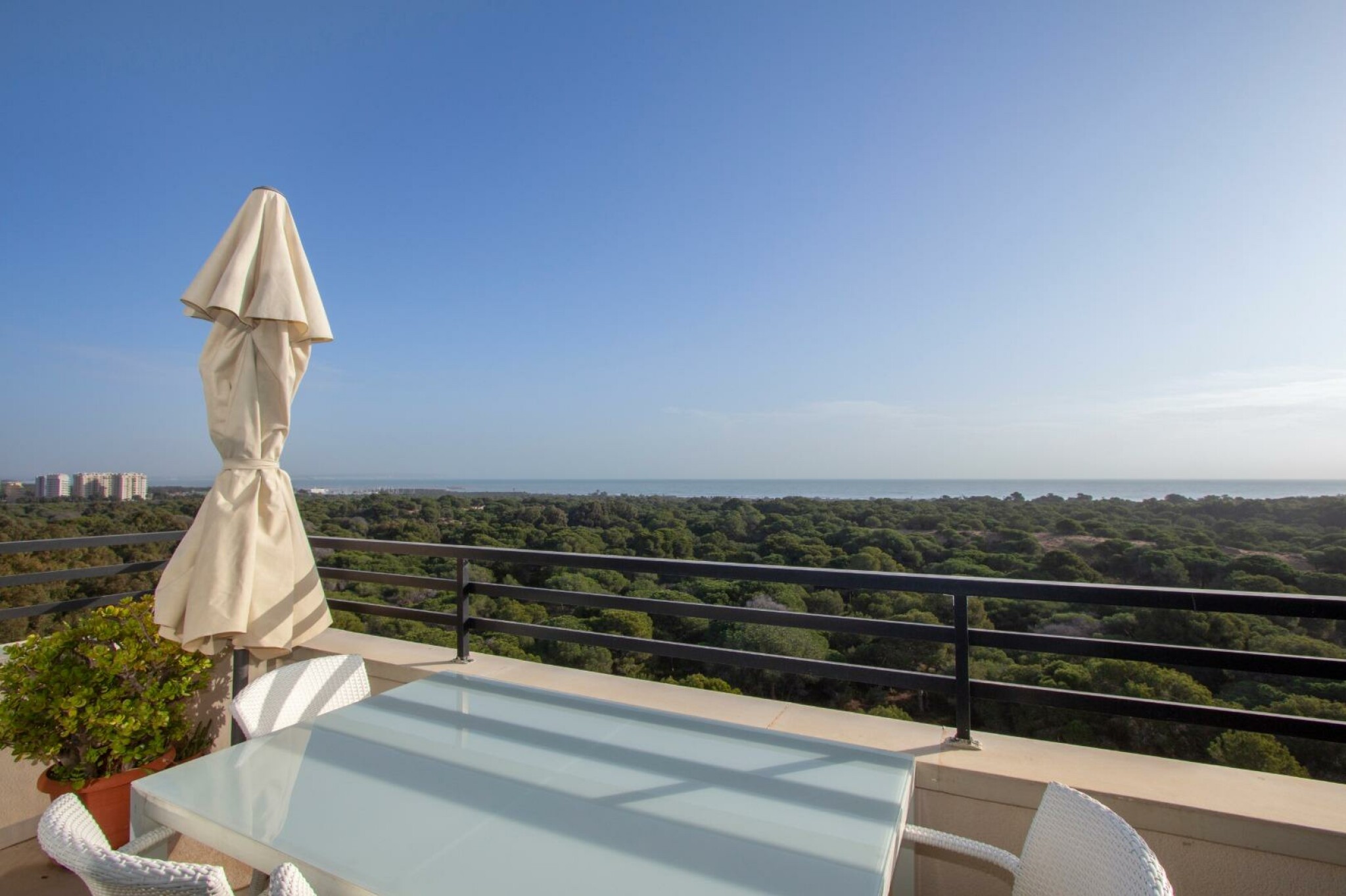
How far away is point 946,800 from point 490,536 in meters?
7.09

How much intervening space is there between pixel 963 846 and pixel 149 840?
1.72m

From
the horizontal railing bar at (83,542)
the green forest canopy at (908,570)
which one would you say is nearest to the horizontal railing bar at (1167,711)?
the green forest canopy at (908,570)

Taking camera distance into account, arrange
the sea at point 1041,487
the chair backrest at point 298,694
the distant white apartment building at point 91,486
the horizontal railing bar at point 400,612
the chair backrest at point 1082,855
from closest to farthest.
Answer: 1. the chair backrest at point 1082,855
2. the chair backrest at point 298,694
3. the horizontal railing bar at point 400,612
4. the distant white apartment building at point 91,486
5. the sea at point 1041,487

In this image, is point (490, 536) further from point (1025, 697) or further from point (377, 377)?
point (1025, 697)

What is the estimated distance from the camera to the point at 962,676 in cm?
210

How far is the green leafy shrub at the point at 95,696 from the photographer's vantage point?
2012 millimetres

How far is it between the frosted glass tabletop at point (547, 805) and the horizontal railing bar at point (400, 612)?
4.74ft

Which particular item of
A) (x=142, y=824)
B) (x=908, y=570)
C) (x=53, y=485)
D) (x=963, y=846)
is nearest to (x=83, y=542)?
(x=142, y=824)

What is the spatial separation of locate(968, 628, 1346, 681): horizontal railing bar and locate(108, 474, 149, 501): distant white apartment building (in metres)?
7.29

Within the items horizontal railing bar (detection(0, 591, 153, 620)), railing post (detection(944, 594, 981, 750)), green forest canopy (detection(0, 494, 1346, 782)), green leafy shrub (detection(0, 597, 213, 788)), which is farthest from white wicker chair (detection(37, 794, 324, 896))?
green forest canopy (detection(0, 494, 1346, 782))

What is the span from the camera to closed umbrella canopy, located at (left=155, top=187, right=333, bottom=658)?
2.01 m

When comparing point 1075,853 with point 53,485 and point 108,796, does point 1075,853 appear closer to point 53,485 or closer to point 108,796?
point 108,796

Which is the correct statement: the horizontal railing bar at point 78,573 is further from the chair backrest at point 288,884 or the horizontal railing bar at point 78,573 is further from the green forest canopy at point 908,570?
the chair backrest at point 288,884

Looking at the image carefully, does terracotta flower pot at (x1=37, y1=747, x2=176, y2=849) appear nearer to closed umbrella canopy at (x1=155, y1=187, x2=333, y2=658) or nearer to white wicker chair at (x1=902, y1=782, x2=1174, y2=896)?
closed umbrella canopy at (x1=155, y1=187, x2=333, y2=658)
